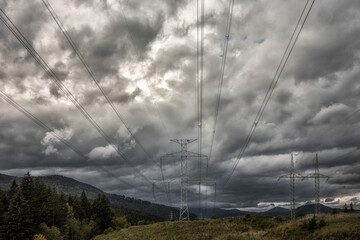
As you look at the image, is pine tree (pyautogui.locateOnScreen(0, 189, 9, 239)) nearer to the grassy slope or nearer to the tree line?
the tree line

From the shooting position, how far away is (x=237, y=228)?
62562 millimetres

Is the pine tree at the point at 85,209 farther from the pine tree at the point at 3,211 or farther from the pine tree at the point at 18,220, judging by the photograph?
the pine tree at the point at 3,211

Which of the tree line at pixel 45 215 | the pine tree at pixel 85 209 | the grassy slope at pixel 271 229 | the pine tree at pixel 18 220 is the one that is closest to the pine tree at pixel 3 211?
the tree line at pixel 45 215

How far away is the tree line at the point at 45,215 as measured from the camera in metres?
79.7

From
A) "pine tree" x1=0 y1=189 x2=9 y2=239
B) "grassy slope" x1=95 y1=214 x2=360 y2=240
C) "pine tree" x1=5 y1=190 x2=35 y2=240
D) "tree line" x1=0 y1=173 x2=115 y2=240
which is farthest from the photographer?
"tree line" x1=0 y1=173 x2=115 y2=240

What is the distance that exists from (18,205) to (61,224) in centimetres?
2775

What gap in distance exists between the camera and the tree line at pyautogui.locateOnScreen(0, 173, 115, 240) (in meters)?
79.7

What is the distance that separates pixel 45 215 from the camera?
10006 cm

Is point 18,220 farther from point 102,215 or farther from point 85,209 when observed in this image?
point 85,209

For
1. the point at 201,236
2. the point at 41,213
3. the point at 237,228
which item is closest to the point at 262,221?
Result: the point at 237,228

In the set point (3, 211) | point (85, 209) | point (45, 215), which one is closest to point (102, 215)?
point (85, 209)

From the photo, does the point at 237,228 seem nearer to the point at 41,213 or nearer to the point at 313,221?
the point at 313,221

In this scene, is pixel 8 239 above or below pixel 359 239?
below

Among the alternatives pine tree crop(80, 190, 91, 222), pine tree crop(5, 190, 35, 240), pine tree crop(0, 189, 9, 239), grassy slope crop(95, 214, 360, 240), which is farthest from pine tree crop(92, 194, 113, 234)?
grassy slope crop(95, 214, 360, 240)
